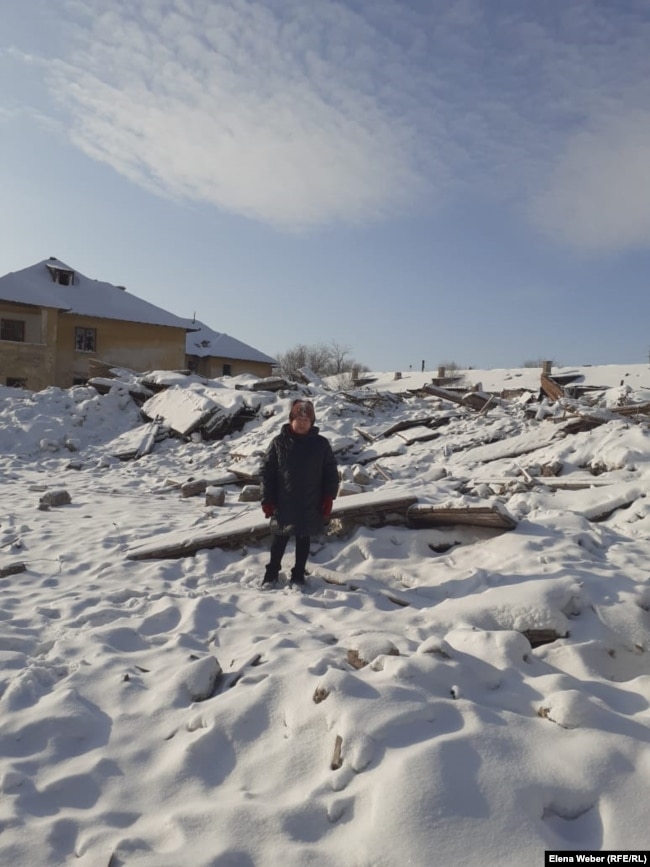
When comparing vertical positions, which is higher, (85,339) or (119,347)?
(85,339)

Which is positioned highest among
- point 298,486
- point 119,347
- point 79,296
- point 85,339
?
point 79,296

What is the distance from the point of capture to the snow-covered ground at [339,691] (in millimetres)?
2127

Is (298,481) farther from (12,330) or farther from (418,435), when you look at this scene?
(12,330)

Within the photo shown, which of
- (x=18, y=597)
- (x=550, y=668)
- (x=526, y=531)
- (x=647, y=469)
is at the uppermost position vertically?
(x=647, y=469)

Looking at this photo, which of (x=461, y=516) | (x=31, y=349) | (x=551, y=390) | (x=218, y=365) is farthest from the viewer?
(x=218, y=365)

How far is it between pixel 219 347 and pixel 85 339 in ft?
32.6

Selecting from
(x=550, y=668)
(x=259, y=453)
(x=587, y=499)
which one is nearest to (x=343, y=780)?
(x=550, y=668)

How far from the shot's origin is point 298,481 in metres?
4.89

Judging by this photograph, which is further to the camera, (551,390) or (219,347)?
(219,347)

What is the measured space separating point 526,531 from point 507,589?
1215mm

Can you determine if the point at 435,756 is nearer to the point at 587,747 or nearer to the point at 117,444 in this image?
the point at 587,747

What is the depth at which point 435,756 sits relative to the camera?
2303mm

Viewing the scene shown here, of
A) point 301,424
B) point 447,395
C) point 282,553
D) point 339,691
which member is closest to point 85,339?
point 447,395

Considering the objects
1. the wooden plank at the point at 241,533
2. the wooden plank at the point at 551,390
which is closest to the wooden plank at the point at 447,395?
the wooden plank at the point at 551,390
